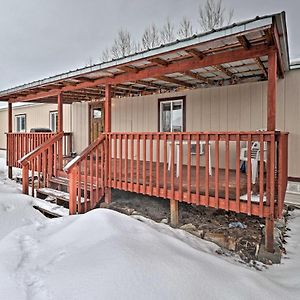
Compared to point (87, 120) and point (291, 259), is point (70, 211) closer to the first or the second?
point (291, 259)

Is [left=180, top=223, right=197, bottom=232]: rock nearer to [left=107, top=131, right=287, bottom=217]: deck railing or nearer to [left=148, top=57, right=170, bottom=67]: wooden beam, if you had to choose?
[left=107, top=131, right=287, bottom=217]: deck railing

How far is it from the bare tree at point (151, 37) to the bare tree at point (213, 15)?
355cm

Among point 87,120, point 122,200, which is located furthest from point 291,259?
point 87,120

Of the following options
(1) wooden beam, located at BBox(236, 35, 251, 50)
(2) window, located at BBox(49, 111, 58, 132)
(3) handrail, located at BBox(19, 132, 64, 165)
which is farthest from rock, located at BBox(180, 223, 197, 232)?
(2) window, located at BBox(49, 111, 58, 132)

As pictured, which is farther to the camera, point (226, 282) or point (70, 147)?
point (70, 147)

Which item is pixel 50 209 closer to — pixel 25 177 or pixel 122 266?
pixel 25 177

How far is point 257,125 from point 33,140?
6102mm

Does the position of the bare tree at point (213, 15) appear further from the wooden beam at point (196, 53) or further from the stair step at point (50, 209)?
the stair step at point (50, 209)

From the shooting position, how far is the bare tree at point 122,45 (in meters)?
20.9

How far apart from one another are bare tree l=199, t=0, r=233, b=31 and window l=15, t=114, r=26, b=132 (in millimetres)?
11212

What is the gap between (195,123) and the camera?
24.3 feet

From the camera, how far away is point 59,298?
2.44m

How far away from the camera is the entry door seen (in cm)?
1005

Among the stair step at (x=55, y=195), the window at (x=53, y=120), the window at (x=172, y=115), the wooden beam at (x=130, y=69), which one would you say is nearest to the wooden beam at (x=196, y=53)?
the wooden beam at (x=130, y=69)
